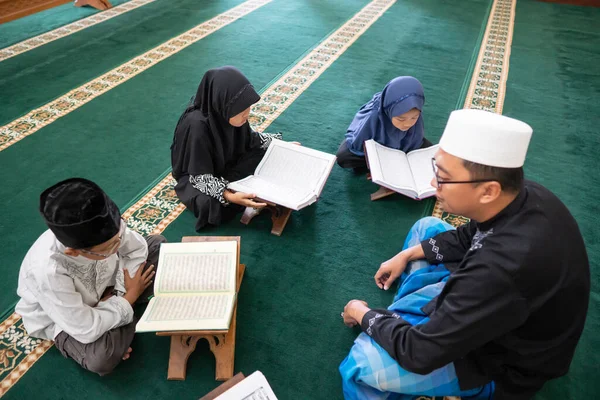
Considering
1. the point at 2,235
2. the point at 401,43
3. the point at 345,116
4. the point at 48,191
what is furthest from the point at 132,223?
the point at 401,43

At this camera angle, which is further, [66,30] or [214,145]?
[66,30]

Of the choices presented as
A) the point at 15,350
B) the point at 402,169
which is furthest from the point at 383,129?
the point at 15,350

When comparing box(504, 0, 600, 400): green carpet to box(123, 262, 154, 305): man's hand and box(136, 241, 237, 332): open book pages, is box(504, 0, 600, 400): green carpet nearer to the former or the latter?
box(136, 241, 237, 332): open book pages

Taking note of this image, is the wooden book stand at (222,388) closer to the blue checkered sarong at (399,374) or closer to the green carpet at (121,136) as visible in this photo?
the blue checkered sarong at (399,374)

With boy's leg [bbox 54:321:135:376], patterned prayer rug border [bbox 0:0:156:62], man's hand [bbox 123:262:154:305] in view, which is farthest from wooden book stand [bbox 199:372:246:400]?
patterned prayer rug border [bbox 0:0:156:62]

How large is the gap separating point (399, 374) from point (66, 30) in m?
4.64

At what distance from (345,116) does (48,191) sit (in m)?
2.27

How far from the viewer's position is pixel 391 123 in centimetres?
239

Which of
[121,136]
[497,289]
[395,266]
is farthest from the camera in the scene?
[121,136]

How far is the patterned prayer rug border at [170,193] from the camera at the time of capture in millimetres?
1551

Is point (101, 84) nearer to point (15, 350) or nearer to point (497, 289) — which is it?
point (15, 350)

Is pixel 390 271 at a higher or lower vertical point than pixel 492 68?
lower

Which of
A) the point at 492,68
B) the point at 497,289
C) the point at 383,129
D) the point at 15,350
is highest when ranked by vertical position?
the point at 497,289

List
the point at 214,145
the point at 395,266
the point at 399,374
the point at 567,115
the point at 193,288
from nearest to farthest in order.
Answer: the point at 399,374
the point at 193,288
the point at 395,266
the point at 214,145
the point at 567,115
